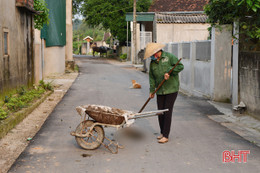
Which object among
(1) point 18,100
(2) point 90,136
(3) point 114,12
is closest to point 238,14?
(2) point 90,136

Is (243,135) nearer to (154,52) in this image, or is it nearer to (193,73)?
(154,52)

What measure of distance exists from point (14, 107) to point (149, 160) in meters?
5.07

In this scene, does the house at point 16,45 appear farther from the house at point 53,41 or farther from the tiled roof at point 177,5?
the tiled roof at point 177,5

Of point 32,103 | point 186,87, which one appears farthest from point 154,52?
point 186,87

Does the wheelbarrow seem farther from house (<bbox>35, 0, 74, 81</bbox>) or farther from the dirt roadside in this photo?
house (<bbox>35, 0, 74, 81</bbox>)

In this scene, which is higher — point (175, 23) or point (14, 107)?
point (175, 23)

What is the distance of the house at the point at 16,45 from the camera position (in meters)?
11.0

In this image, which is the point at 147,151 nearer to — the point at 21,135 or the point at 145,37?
the point at 21,135

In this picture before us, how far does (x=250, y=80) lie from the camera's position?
10102 millimetres

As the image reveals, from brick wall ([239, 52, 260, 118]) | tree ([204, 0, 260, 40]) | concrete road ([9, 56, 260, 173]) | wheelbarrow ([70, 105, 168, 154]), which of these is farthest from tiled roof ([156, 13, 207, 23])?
wheelbarrow ([70, 105, 168, 154])

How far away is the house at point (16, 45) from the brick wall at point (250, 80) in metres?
6.37

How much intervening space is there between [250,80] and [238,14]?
1791mm

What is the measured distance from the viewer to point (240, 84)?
1074 cm

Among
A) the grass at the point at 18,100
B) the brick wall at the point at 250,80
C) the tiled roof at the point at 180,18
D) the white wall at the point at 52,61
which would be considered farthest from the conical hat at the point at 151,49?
the tiled roof at the point at 180,18
